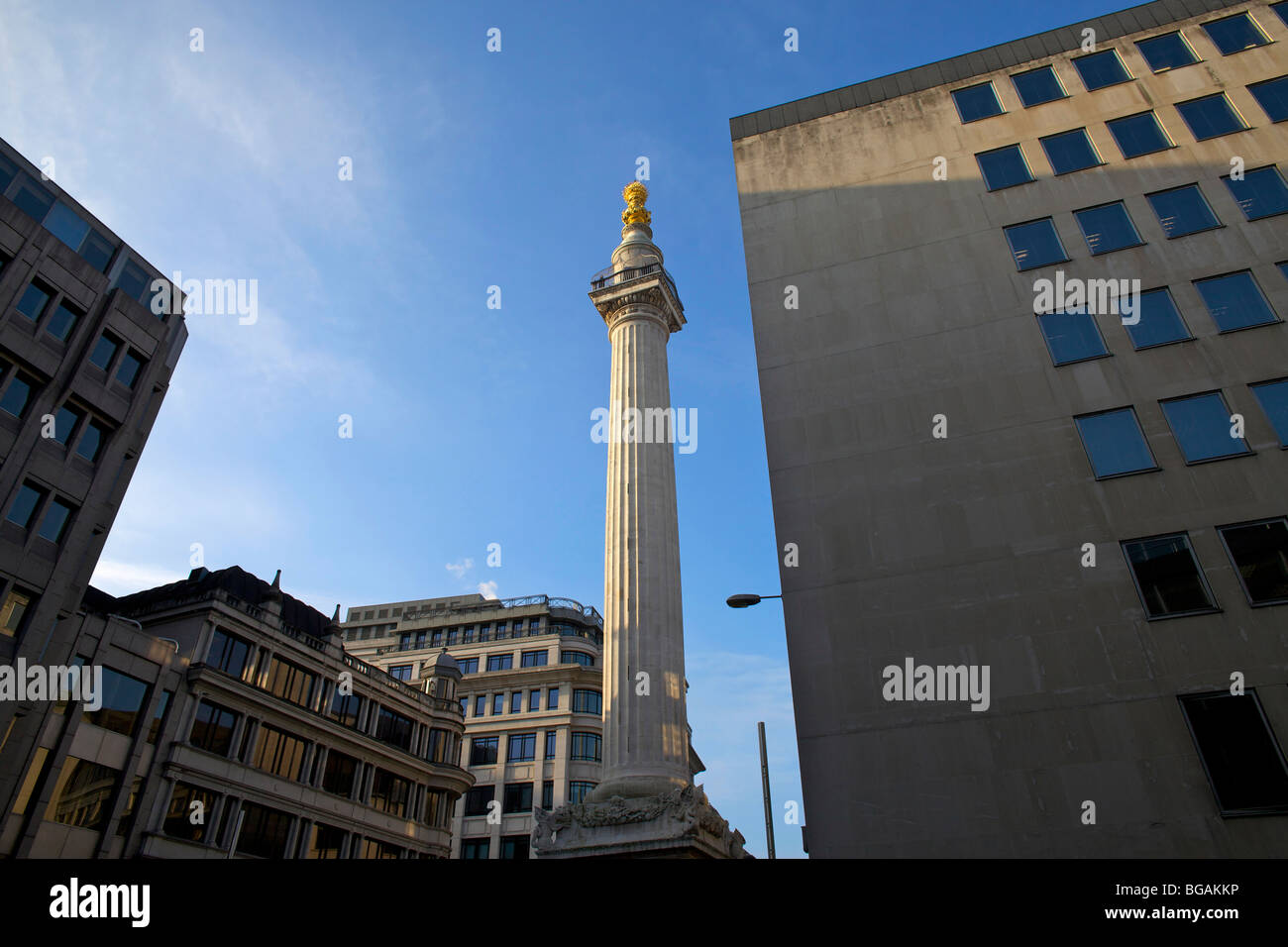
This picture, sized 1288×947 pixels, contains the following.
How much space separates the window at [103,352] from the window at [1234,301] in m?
39.4

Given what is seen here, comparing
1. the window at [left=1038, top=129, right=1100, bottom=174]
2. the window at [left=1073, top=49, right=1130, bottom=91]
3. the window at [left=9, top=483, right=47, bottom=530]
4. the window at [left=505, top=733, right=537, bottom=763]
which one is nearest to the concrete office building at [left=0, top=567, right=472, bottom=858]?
the window at [left=9, top=483, right=47, bottom=530]

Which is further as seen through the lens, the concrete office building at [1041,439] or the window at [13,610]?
the window at [13,610]

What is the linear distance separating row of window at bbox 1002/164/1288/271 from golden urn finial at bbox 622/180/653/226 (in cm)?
2550

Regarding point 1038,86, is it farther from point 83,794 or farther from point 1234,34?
point 83,794

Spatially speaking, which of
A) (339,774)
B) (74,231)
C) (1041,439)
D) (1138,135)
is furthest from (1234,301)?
(339,774)

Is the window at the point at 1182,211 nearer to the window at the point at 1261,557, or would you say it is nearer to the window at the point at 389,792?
the window at the point at 1261,557

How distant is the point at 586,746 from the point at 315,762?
29212mm

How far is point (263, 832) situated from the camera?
41188 millimetres

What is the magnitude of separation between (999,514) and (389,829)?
142 ft

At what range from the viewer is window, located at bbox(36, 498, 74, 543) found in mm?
29967

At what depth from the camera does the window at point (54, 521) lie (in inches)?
1180

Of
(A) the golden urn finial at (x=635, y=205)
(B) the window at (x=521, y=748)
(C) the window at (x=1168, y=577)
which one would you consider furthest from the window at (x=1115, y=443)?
(B) the window at (x=521, y=748)
